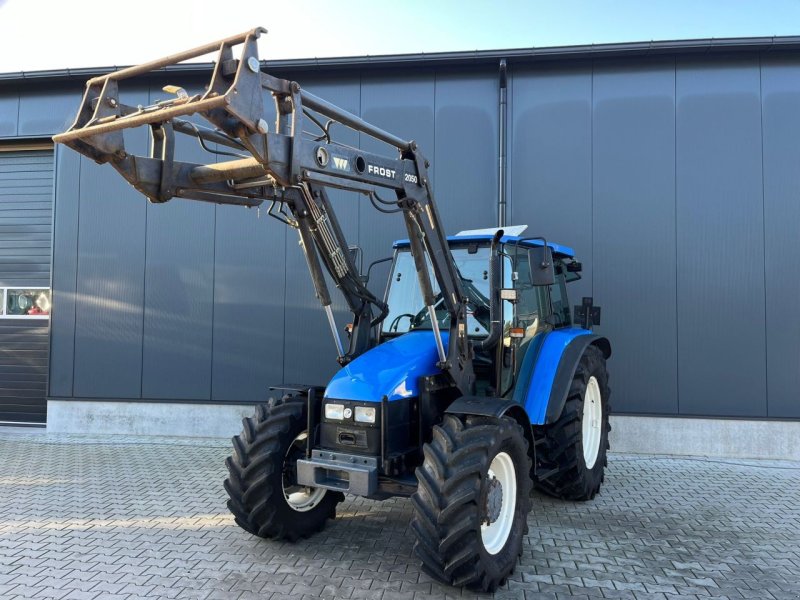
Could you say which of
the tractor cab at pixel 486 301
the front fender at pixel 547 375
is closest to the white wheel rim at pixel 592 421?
the front fender at pixel 547 375

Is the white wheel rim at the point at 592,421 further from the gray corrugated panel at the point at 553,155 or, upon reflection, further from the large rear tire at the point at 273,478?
the large rear tire at the point at 273,478

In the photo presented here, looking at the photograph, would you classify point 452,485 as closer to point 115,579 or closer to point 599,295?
point 115,579

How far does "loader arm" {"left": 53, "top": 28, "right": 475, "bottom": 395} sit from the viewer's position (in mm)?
2803

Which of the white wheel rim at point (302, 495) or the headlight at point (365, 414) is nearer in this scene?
the headlight at point (365, 414)

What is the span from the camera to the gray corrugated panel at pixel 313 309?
7816 millimetres

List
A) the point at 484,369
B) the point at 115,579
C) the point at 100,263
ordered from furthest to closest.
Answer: the point at 100,263, the point at 484,369, the point at 115,579

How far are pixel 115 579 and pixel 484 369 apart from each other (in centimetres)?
290

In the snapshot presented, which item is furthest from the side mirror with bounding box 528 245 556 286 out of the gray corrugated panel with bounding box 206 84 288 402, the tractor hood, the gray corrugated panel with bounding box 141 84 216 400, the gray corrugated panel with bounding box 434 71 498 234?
the gray corrugated panel with bounding box 141 84 216 400

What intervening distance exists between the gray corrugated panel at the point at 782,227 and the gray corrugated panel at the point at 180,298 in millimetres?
7122

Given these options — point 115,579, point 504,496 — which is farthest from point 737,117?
point 115,579

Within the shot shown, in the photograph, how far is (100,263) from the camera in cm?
838

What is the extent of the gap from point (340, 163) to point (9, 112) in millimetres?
7985

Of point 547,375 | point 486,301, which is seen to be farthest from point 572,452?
point 486,301

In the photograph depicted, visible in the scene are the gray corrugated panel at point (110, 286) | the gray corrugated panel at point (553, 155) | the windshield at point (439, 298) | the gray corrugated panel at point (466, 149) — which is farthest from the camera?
the gray corrugated panel at point (110, 286)
